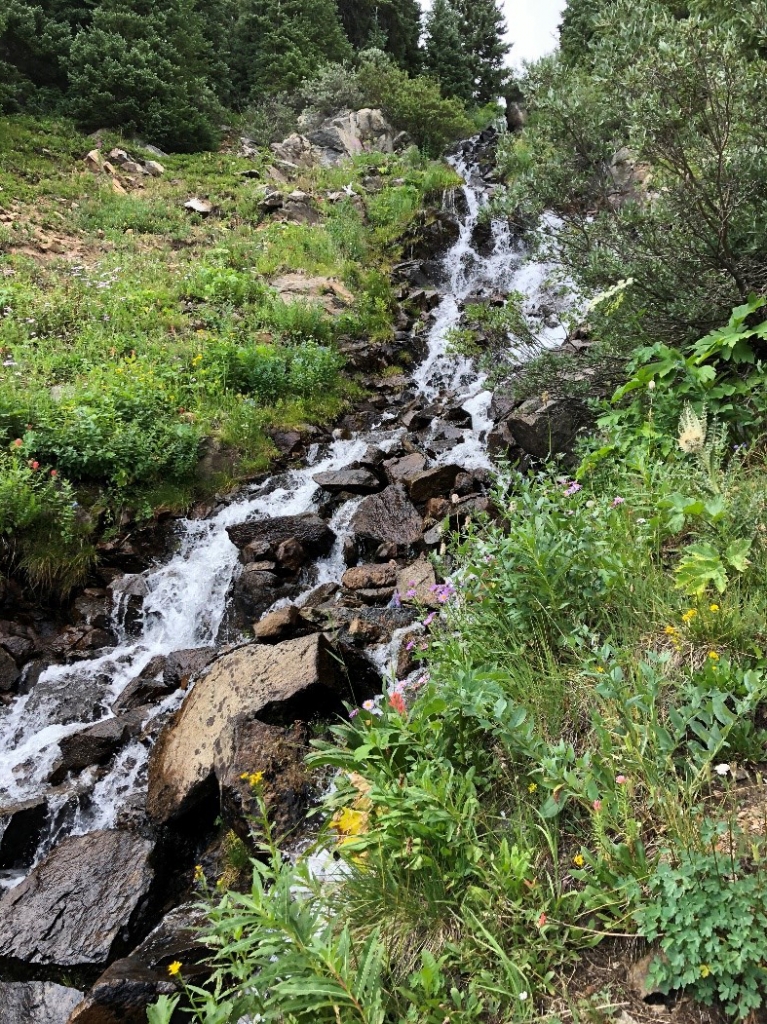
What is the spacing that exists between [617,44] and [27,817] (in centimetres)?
756

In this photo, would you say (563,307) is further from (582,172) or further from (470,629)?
(470,629)

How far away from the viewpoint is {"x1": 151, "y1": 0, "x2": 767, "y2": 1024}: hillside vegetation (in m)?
1.75

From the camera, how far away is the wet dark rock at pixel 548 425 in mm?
6215

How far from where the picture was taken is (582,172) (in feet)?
18.8

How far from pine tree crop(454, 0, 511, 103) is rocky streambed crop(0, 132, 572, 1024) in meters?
30.3

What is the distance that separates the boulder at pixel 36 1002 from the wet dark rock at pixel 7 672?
3.09m

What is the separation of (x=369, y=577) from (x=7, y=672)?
3834 millimetres

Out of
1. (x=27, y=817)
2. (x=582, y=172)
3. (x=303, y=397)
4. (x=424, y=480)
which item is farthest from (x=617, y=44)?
(x=27, y=817)

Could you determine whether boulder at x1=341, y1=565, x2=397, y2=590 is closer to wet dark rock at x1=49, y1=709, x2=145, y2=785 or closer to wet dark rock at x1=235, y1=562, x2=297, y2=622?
wet dark rock at x1=235, y1=562, x2=297, y2=622

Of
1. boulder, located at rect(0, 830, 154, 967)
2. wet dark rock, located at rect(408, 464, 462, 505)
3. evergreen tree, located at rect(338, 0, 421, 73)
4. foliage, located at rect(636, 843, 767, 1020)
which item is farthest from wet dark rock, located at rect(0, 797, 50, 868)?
evergreen tree, located at rect(338, 0, 421, 73)

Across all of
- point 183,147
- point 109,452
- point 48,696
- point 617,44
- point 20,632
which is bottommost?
point 48,696

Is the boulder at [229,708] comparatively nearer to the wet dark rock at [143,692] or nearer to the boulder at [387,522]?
the wet dark rock at [143,692]

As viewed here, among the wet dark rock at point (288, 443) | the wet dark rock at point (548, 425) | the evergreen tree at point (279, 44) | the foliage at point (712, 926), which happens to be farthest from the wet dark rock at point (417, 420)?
the evergreen tree at point (279, 44)

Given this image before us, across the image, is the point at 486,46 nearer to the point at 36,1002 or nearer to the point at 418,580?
the point at 418,580
